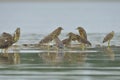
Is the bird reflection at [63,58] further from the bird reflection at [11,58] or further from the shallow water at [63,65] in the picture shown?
the bird reflection at [11,58]

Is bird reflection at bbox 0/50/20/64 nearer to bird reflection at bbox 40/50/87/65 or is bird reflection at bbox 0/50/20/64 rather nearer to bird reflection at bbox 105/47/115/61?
bird reflection at bbox 40/50/87/65

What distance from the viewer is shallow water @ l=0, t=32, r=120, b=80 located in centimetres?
854

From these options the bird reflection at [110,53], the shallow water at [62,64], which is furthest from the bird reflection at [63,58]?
the bird reflection at [110,53]

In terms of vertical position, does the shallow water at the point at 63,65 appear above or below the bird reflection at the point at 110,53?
below

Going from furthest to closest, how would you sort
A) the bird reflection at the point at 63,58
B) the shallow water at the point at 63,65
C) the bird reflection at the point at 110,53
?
the bird reflection at the point at 110,53 → the bird reflection at the point at 63,58 → the shallow water at the point at 63,65

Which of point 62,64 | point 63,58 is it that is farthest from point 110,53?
point 62,64

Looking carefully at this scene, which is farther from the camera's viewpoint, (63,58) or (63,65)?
(63,58)

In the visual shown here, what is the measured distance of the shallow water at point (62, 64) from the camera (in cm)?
854

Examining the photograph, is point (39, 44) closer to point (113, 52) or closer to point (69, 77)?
point (113, 52)

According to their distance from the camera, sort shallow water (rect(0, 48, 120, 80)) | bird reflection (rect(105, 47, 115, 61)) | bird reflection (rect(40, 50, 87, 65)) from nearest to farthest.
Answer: shallow water (rect(0, 48, 120, 80))
bird reflection (rect(40, 50, 87, 65))
bird reflection (rect(105, 47, 115, 61))

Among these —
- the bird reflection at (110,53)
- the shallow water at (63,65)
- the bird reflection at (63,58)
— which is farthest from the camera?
the bird reflection at (110,53)

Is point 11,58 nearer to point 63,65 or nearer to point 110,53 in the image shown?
point 63,65

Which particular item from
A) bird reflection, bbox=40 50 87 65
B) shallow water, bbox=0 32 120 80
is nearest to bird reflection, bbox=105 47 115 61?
shallow water, bbox=0 32 120 80

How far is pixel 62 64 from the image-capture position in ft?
31.3
